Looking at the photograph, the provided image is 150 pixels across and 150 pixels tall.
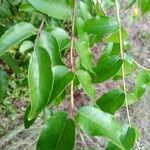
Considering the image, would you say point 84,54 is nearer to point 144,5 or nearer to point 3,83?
point 144,5

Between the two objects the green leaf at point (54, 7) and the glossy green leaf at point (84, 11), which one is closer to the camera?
the green leaf at point (54, 7)

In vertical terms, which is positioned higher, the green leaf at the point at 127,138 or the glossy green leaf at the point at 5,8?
the glossy green leaf at the point at 5,8

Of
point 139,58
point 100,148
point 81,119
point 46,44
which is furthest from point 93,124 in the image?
point 139,58

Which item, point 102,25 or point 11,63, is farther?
point 11,63

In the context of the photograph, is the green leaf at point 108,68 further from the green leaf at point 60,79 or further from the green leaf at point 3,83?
the green leaf at point 3,83

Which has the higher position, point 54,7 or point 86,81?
point 54,7

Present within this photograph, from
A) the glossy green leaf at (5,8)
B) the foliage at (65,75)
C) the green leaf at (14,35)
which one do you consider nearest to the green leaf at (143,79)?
the foliage at (65,75)

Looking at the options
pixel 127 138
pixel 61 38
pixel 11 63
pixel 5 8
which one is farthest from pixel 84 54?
pixel 5 8
